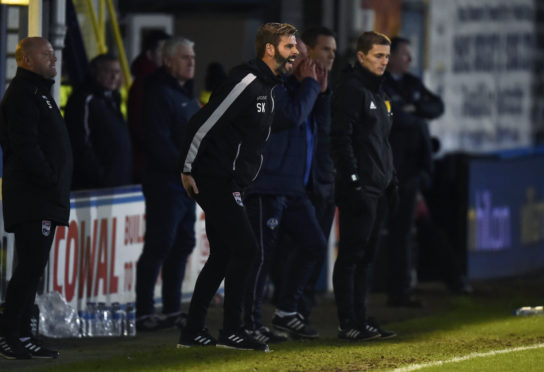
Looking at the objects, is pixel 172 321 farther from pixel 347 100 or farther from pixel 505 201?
pixel 505 201

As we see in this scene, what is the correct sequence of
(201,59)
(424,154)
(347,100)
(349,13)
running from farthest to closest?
1. (201,59)
2. (349,13)
3. (424,154)
4. (347,100)

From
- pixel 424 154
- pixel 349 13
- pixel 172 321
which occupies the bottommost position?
pixel 172 321

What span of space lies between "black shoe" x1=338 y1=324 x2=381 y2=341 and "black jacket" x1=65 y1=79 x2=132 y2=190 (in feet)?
8.78

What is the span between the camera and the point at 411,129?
1414cm

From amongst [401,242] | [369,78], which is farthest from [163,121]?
[401,242]

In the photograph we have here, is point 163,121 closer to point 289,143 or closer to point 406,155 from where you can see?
point 289,143

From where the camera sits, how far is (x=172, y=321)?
1231 cm

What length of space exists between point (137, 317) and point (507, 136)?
21382 millimetres

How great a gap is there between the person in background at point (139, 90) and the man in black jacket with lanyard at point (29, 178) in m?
3.01

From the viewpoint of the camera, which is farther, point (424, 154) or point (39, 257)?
point (424, 154)

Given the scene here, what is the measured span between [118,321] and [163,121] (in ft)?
4.82

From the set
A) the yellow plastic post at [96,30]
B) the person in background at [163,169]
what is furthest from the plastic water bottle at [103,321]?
the yellow plastic post at [96,30]

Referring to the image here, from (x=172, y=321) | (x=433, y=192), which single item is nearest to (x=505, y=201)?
(x=433, y=192)

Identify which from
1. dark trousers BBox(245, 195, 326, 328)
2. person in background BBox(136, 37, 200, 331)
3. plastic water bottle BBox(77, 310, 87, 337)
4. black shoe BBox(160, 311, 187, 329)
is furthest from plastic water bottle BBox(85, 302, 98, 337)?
dark trousers BBox(245, 195, 326, 328)
